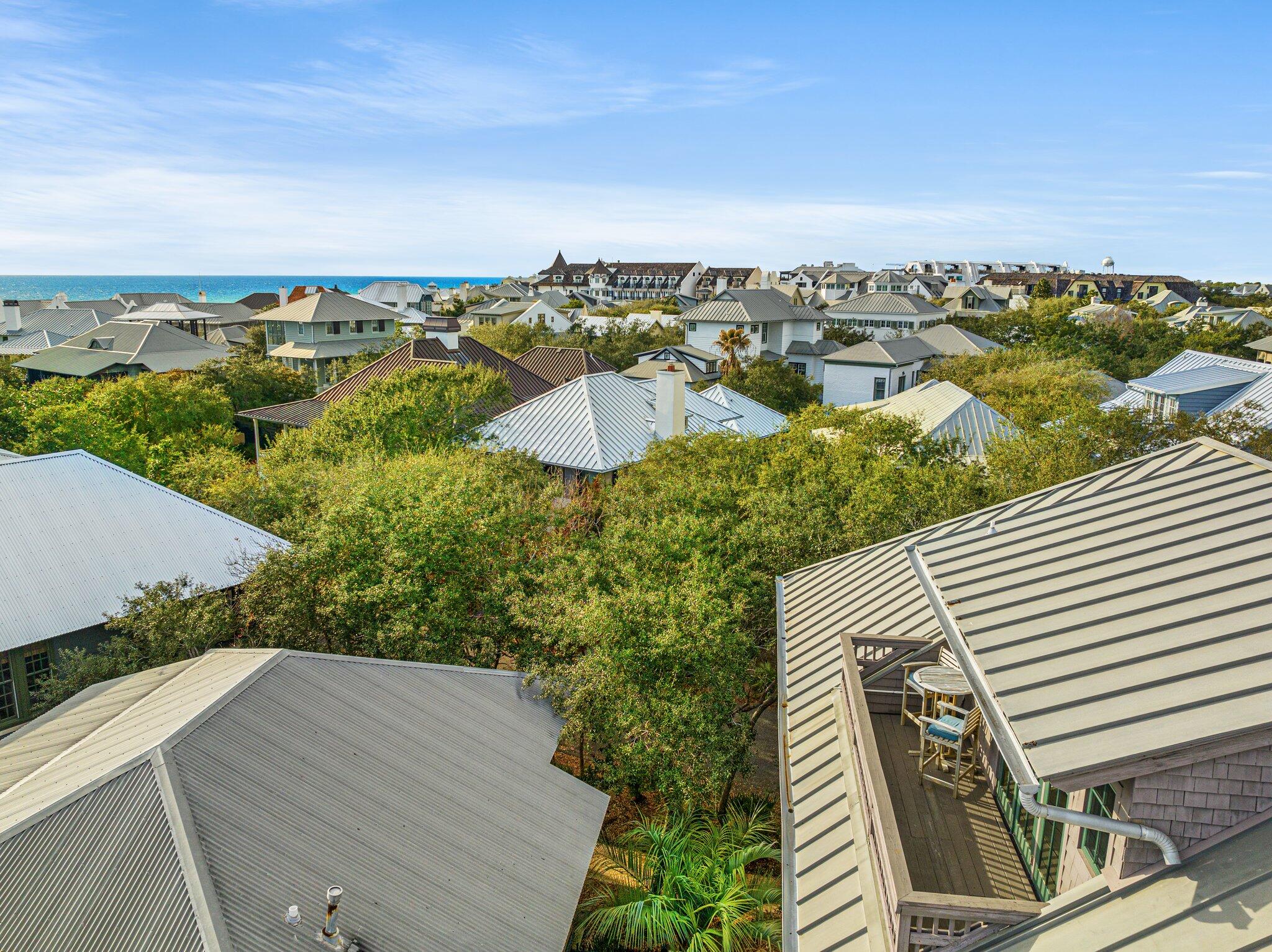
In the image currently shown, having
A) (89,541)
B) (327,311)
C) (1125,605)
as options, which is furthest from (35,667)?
(327,311)

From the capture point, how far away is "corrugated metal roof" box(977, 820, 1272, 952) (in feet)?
18.3

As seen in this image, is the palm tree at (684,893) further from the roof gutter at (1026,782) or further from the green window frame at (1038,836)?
the roof gutter at (1026,782)

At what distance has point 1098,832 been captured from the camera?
7070 millimetres

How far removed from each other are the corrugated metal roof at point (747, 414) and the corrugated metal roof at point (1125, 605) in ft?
82.9

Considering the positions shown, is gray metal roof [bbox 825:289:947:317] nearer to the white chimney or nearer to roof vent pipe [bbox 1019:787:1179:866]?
the white chimney

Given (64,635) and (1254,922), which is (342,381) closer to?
(64,635)

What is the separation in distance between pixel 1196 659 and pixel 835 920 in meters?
4.42

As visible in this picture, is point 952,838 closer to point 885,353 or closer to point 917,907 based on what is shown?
point 917,907

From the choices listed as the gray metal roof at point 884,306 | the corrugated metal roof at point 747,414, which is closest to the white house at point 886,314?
the gray metal roof at point 884,306

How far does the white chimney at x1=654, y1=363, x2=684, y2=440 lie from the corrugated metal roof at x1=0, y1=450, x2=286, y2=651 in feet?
51.8

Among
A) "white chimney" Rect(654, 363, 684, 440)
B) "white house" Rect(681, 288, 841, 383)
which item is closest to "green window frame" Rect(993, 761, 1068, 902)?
"white chimney" Rect(654, 363, 684, 440)

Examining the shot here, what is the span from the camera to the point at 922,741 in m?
10.1

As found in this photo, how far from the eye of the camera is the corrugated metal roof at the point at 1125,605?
6.26 metres

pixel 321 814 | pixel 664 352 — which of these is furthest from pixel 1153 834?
pixel 664 352
